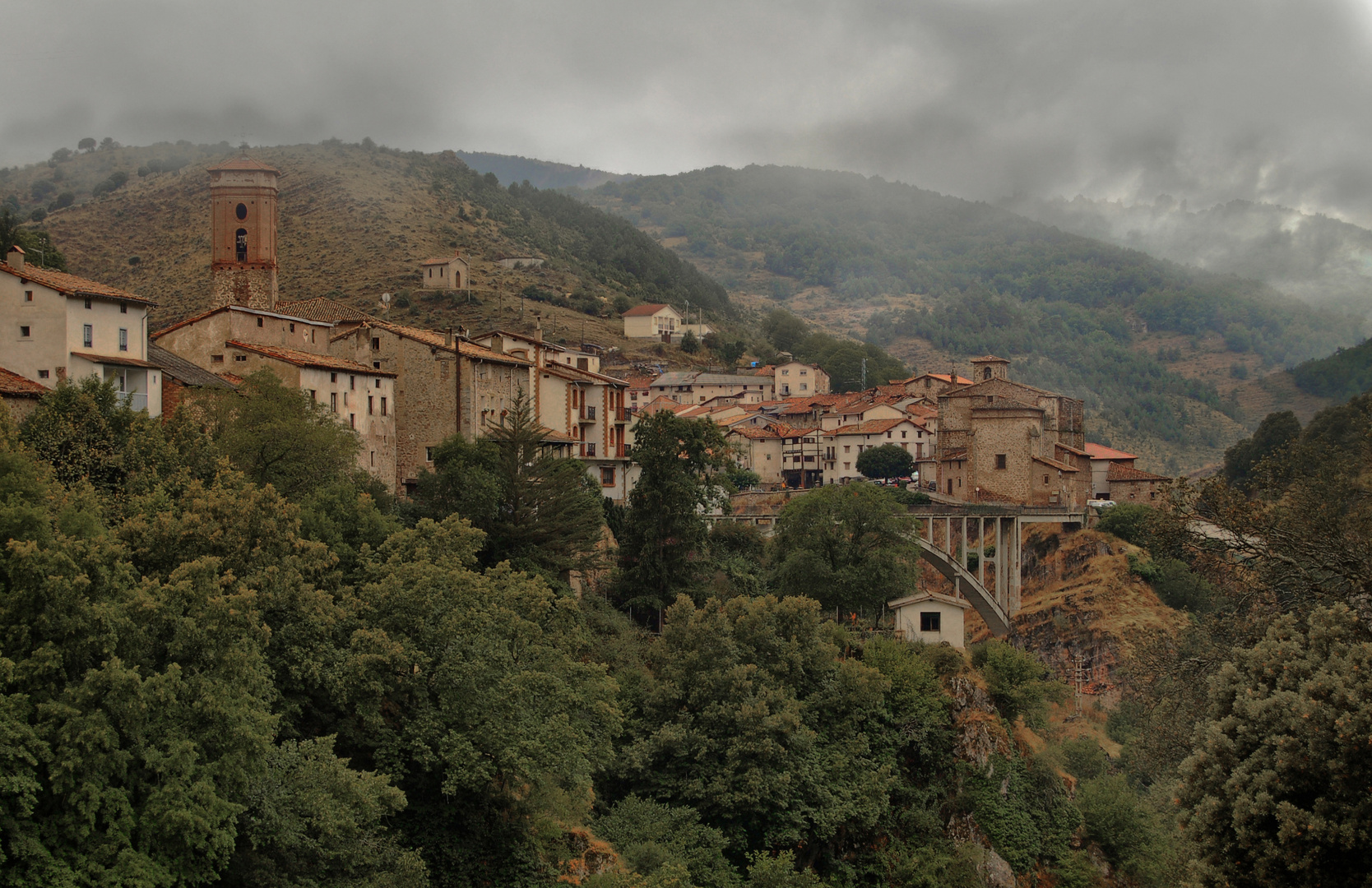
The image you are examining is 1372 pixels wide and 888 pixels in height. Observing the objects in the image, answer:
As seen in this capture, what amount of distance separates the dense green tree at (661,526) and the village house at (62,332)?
19.2 metres

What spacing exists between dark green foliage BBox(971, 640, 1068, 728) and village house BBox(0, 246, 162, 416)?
30.6 meters

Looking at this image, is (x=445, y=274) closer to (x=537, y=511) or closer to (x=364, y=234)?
(x=364, y=234)

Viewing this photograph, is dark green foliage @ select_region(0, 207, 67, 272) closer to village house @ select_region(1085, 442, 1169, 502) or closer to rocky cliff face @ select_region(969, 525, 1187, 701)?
rocky cliff face @ select_region(969, 525, 1187, 701)

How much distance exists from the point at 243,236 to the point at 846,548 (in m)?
34.3

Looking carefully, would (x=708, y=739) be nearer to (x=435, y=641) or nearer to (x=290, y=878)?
(x=435, y=641)

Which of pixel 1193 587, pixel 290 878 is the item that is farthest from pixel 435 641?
pixel 1193 587

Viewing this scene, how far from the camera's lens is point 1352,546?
79.8ft

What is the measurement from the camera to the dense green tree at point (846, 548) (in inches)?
1980

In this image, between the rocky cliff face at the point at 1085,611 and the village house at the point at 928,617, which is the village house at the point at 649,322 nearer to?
the rocky cliff face at the point at 1085,611

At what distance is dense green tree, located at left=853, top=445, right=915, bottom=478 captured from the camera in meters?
89.0

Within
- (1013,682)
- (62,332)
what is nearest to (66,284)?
(62,332)

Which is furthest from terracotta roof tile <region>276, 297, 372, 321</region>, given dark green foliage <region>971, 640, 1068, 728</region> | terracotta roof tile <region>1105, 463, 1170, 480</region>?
terracotta roof tile <region>1105, 463, 1170, 480</region>

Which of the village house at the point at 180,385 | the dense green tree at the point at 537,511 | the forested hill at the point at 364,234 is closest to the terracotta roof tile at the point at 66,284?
the village house at the point at 180,385

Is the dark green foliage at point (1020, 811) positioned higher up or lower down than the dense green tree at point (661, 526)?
lower down
